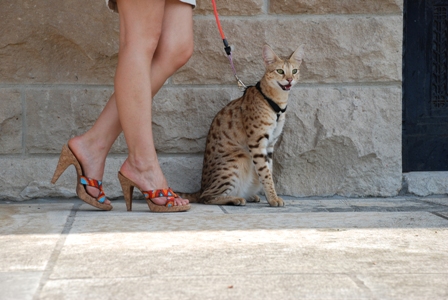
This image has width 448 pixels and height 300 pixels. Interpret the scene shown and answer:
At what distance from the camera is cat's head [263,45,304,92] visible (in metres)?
3.78

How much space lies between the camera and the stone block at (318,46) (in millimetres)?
3896

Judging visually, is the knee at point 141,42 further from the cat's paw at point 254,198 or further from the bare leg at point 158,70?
the cat's paw at point 254,198

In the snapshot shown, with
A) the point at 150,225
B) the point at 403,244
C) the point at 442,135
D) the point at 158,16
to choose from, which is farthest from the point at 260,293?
the point at 442,135

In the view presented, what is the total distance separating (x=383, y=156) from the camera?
3953mm

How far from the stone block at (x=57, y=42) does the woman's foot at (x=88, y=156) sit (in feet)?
2.73

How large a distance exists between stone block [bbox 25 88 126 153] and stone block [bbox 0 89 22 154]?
54 millimetres

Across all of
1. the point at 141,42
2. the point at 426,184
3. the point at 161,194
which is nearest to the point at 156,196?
the point at 161,194

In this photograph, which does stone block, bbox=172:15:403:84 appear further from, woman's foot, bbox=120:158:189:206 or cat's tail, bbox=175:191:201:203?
woman's foot, bbox=120:158:189:206

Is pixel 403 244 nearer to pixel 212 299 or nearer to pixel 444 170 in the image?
pixel 212 299

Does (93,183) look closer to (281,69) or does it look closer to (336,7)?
(281,69)

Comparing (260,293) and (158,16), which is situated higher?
(158,16)

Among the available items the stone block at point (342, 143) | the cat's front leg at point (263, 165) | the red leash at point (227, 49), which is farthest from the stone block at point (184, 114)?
the stone block at point (342, 143)

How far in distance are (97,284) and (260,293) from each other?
461 mm

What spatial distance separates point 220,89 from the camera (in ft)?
13.0
